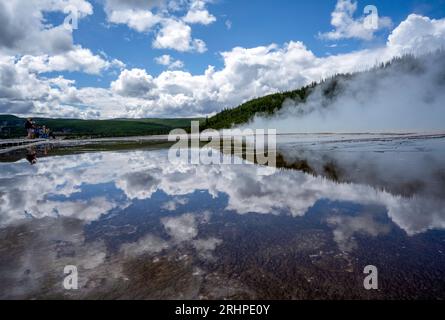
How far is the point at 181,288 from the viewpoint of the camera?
390 cm

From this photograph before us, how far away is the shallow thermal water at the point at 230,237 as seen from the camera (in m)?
3.91

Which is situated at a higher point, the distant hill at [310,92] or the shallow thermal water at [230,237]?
the distant hill at [310,92]

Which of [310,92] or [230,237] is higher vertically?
[310,92]

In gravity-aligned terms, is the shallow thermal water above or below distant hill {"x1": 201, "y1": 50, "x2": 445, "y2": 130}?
below

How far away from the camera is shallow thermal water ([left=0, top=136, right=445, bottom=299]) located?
12.8ft

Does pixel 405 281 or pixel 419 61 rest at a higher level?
pixel 419 61

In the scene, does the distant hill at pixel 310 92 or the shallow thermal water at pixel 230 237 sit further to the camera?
the distant hill at pixel 310 92

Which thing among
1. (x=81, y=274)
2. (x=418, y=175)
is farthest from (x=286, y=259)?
(x=418, y=175)

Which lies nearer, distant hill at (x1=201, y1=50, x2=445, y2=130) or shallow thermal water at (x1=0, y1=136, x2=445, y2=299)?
shallow thermal water at (x1=0, y1=136, x2=445, y2=299)

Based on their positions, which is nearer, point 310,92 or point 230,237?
point 230,237

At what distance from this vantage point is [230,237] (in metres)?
5.49
